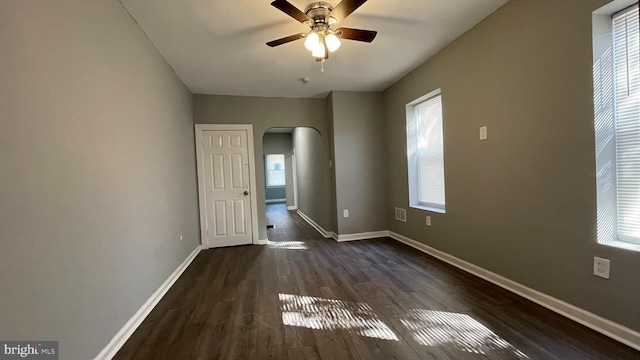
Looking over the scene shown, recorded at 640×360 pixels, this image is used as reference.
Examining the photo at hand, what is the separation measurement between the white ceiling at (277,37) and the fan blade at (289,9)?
0.76ft

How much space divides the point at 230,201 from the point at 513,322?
155 inches

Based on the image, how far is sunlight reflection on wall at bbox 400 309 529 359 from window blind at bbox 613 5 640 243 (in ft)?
3.57

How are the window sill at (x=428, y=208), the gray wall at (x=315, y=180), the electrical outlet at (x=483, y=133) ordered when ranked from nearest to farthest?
the electrical outlet at (x=483, y=133)
the window sill at (x=428, y=208)
the gray wall at (x=315, y=180)

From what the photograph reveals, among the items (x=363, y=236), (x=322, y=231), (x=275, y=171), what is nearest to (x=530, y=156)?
(x=363, y=236)

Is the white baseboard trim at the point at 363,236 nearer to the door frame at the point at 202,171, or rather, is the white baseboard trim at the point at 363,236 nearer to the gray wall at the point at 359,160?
the gray wall at the point at 359,160

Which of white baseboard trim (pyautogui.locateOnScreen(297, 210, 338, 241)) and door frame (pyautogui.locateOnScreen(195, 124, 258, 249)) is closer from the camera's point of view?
door frame (pyautogui.locateOnScreen(195, 124, 258, 249))

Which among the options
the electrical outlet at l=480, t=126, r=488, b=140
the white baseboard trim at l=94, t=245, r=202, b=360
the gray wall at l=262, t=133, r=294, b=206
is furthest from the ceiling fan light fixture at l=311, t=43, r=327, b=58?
the gray wall at l=262, t=133, r=294, b=206

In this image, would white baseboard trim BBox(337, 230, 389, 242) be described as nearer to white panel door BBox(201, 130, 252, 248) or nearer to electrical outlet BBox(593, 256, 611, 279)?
white panel door BBox(201, 130, 252, 248)

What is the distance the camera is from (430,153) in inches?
144

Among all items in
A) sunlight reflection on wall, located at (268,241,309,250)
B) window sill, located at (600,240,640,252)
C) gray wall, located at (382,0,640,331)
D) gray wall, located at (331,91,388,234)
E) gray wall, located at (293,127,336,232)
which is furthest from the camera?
gray wall, located at (293,127,336,232)

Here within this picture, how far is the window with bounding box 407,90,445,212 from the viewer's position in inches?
137
